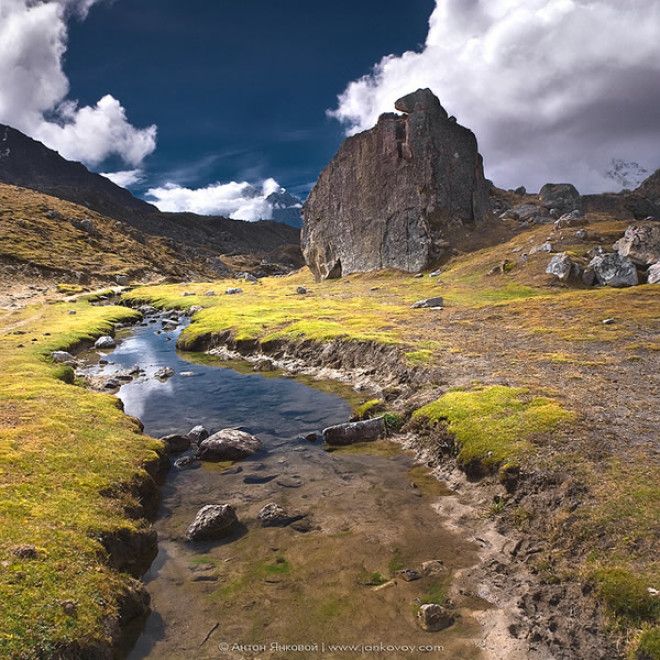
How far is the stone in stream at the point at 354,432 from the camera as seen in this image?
24609mm

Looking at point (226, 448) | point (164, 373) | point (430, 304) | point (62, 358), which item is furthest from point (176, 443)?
point (430, 304)

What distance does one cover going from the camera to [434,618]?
11719 millimetres

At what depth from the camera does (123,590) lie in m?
12.5

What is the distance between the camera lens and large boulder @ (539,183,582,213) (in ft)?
495

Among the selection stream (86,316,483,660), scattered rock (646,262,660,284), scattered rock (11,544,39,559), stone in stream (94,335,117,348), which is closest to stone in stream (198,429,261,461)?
stream (86,316,483,660)

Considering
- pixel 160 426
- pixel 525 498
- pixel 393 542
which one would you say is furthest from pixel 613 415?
pixel 160 426

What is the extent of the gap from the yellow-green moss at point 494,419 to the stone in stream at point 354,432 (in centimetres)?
219

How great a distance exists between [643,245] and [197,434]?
68995 millimetres

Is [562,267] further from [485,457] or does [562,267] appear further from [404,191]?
[485,457]

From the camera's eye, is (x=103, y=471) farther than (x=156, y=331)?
No

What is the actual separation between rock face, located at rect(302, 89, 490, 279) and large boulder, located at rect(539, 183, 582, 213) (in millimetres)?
34286

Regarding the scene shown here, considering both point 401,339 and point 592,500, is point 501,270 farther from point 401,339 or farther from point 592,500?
point 592,500

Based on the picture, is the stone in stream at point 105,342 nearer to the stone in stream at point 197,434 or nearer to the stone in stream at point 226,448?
the stone in stream at point 197,434

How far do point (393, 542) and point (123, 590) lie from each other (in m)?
7.92
